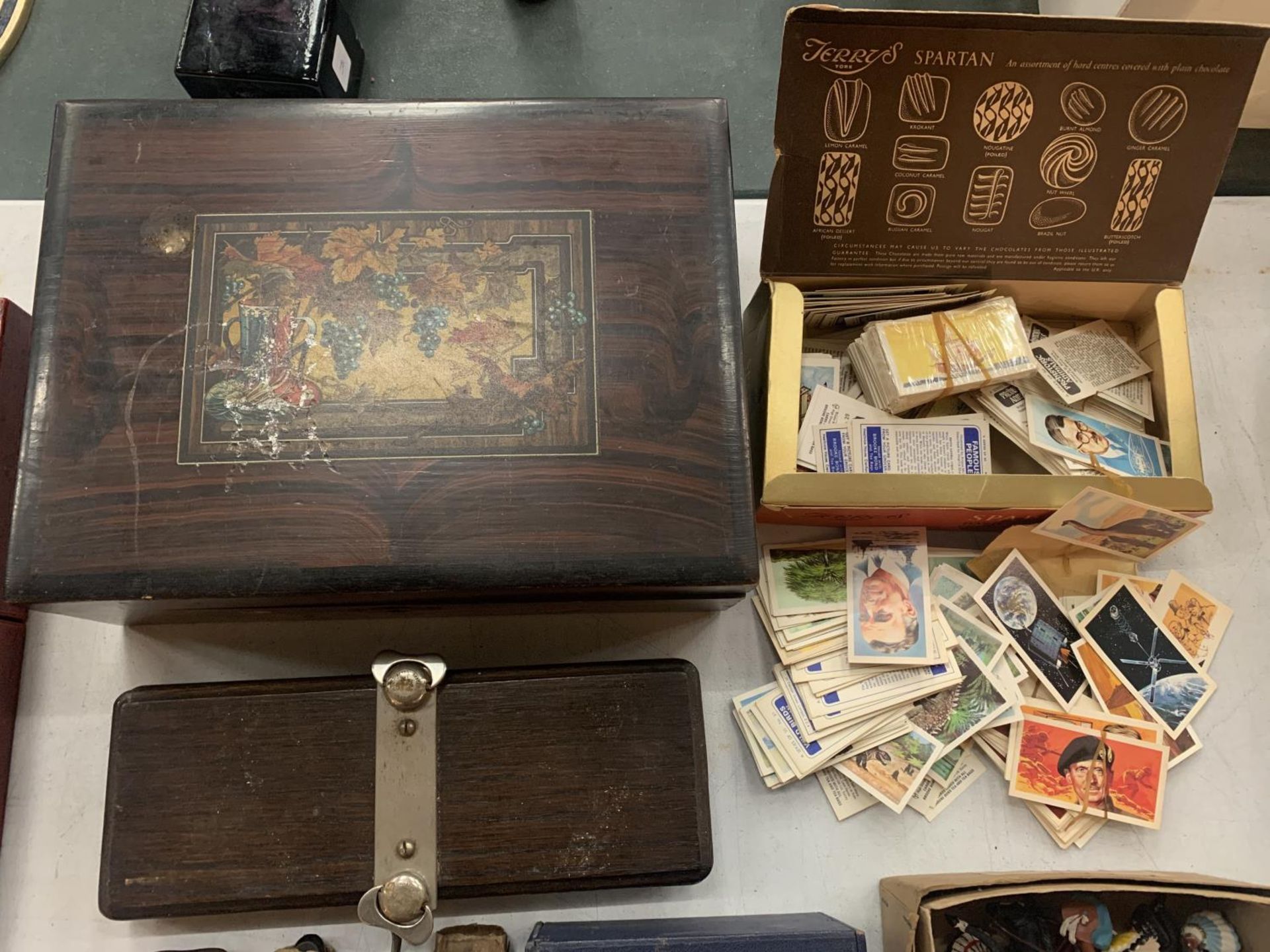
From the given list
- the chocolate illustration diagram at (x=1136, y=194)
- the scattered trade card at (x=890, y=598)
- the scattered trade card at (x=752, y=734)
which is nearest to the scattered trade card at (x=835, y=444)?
the scattered trade card at (x=890, y=598)

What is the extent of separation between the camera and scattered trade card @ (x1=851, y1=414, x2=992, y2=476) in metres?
1.16

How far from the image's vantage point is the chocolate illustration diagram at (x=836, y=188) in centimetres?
103

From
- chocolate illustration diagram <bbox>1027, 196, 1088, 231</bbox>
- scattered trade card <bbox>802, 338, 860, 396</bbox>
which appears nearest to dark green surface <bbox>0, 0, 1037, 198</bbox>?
scattered trade card <bbox>802, 338, 860, 396</bbox>

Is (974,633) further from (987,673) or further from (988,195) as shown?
(988,195)

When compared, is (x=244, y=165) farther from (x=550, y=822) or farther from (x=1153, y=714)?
(x=1153, y=714)

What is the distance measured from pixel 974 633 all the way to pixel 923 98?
2.22 feet

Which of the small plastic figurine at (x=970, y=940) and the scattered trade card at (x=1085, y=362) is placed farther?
the scattered trade card at (x=1085, y=362)

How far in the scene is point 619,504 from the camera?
0.91 m

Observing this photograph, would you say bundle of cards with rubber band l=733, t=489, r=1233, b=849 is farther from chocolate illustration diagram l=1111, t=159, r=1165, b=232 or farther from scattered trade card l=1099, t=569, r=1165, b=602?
chocolate illustration diagram l=1111, t=159, r=1165, b=232

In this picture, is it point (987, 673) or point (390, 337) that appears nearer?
point (390, 337)

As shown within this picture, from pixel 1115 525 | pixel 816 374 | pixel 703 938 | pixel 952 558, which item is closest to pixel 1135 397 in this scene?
pixel 1115 525

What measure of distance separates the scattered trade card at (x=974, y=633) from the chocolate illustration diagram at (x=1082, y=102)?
2.03 ft

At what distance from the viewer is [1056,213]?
1.07 metres

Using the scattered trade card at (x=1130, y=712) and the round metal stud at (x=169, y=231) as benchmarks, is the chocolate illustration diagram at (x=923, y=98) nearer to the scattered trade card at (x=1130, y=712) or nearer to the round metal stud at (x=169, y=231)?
the scattered trade card at (x=1130, y=712)
